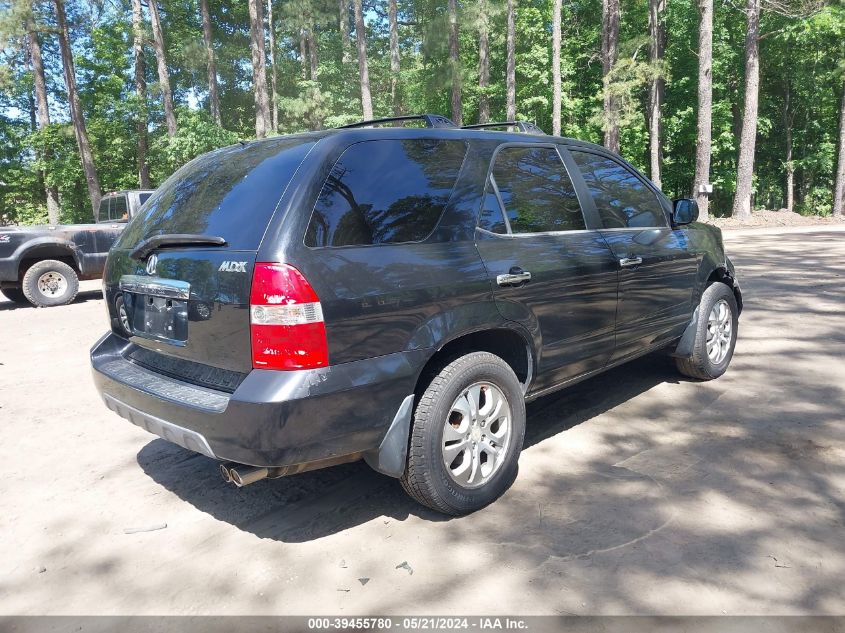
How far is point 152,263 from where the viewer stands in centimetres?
298

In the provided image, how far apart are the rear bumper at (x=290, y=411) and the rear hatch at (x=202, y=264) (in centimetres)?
12

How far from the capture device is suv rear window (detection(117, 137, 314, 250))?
2.70 meters

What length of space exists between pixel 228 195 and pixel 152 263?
492mm

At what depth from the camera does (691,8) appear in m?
30.8

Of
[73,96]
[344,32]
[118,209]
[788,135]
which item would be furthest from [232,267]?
[788,135]

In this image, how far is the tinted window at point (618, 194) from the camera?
13.0 ft

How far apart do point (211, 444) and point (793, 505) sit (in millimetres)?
2724

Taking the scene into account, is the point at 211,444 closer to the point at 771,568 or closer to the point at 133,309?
the point at 133,309

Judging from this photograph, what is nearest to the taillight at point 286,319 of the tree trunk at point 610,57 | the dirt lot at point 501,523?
the dirt lot at point 501,523

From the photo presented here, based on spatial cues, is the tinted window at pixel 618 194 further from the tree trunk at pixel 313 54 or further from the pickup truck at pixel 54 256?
the tree trunk at pixel 313 54

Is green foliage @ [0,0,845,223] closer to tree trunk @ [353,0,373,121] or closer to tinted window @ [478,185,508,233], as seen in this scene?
tree trunk @ [353,0,373,121]

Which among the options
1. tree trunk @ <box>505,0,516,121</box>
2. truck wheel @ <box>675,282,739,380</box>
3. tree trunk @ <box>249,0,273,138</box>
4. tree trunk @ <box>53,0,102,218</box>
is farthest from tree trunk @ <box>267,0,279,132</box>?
truck wheel @ <box>675,282,739,380</box>

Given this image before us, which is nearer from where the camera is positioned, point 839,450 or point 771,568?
point 771,568

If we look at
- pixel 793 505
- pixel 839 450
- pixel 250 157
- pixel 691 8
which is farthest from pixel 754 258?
pixel 691 8
